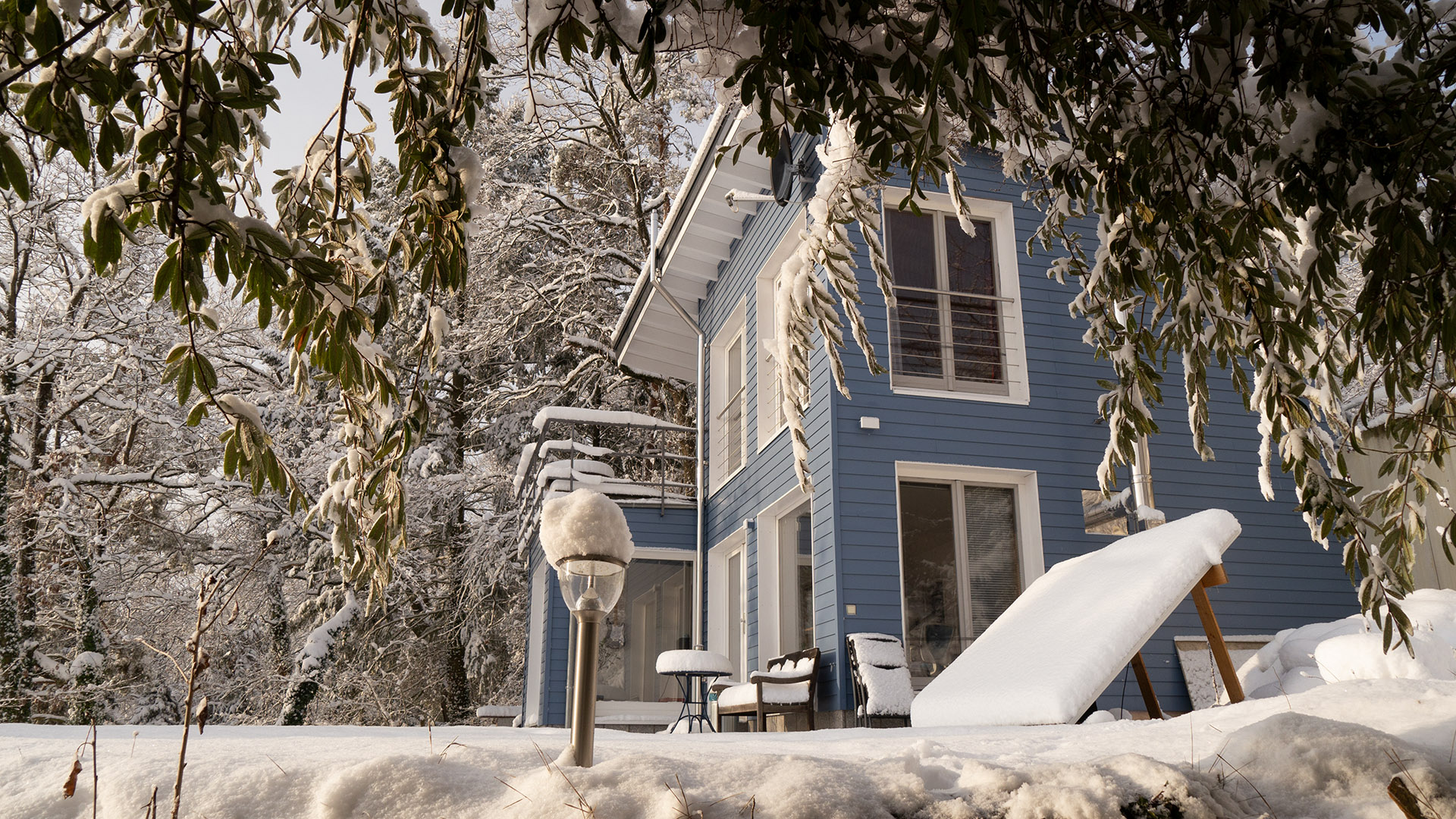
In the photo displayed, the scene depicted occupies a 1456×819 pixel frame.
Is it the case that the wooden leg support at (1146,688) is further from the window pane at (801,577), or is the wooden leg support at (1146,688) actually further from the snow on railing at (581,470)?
the snow on railing at (581,470)

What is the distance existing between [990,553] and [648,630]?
181 inches

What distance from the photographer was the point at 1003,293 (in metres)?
8.06

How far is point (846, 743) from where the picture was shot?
279cm

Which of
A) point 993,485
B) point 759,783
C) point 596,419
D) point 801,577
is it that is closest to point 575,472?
point 596,419

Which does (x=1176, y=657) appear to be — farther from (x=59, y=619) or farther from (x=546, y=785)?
(x=59, y=619)

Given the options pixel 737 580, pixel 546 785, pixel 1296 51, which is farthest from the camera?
pixel 737 580

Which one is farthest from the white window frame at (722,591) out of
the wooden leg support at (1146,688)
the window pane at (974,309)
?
the wooden leg support at (1146,688)

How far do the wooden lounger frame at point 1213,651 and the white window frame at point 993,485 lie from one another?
2.22 metres

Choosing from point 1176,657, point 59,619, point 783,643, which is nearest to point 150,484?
point 59,619

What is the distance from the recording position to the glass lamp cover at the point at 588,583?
→ 1774 millimetres

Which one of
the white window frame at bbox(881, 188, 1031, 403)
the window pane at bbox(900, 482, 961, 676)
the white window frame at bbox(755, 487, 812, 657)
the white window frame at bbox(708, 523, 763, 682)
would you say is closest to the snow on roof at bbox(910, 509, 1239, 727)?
the window pane at bbox(900, 482, 961, 676)

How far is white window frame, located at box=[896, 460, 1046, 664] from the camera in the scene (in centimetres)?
734

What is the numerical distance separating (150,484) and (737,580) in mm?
7398

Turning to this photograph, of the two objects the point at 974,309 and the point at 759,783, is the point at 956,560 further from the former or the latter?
the point at 759,783
